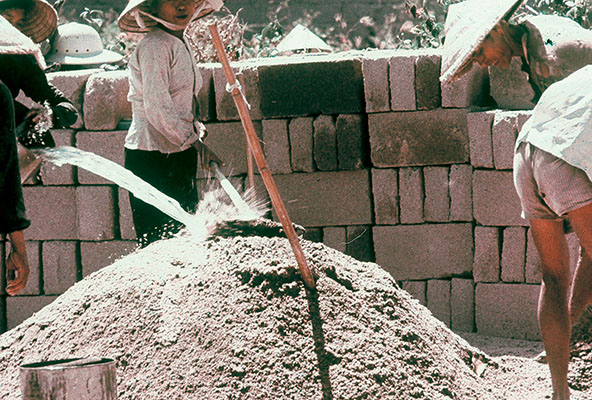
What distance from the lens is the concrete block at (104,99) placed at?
5.77m

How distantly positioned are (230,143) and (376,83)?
989 millimetres

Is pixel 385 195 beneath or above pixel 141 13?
beneath

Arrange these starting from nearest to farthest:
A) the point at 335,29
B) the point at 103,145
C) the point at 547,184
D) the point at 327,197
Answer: the point at 547,184 → the point at 327,197 → the point at 103,145 → the point at 335,29

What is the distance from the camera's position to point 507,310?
17.7ft

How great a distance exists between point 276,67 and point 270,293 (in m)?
2.22

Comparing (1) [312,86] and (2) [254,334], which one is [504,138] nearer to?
(1) [312,86]

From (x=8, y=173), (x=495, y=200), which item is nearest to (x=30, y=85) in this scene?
(x=8, y=173)

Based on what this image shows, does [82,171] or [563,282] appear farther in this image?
[82,171]

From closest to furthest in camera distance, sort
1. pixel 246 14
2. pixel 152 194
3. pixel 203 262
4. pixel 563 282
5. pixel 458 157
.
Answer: pixel 563 282 → pixel 203 262 → pixel 152 194 → pixel 458 157 → pixel 246 14

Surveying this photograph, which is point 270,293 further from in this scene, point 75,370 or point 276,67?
point 276,67

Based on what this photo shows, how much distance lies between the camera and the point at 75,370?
106 inches

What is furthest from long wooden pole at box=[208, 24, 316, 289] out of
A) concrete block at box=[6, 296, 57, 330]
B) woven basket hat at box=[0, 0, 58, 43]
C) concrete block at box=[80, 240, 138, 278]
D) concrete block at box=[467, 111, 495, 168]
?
concrete block at box=[6, 296, 57, 330]

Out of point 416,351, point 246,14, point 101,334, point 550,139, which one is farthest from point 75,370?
point 246,14

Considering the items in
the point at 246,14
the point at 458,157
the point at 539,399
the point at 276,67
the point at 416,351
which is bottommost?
the point at 539,399
